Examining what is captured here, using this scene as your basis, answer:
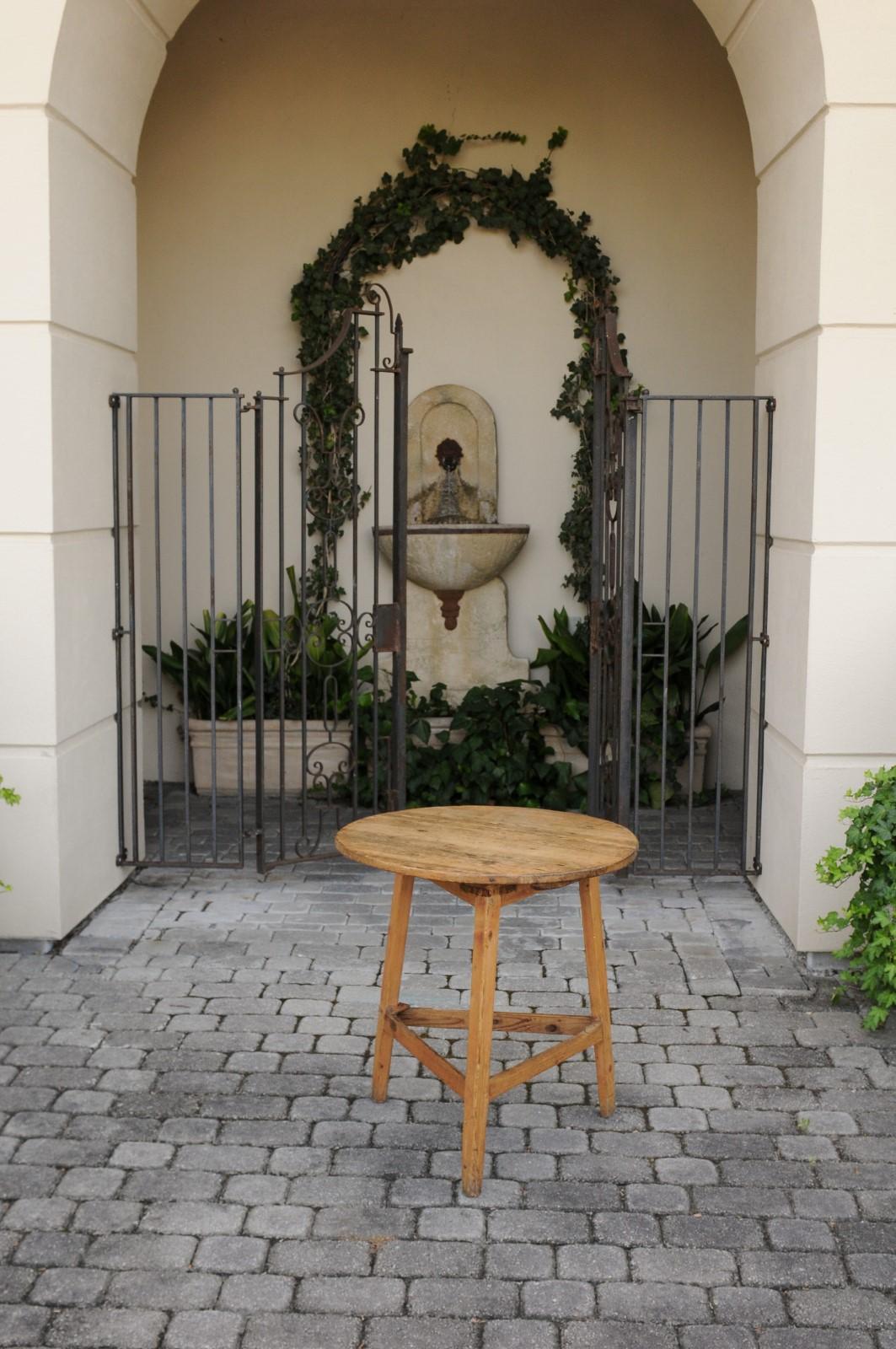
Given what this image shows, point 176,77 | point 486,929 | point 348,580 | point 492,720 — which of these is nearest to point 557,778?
point 492,720

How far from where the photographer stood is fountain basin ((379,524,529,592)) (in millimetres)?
7301

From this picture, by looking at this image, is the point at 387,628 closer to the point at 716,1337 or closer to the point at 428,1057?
the point at 428,1057

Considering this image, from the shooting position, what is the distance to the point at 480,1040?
334cm

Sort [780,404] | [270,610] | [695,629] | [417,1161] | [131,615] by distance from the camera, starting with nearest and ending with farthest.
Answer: [417,1161], [780,404], [131,615], [695,629], [270,610]

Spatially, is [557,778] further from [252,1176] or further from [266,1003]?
[252,1176]

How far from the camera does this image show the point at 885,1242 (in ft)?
10.2

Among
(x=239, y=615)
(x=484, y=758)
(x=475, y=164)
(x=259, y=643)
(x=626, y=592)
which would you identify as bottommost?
(x=484, y=758)

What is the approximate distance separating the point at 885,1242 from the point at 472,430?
17.4ft

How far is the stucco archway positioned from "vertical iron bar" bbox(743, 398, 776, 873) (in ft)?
0.33

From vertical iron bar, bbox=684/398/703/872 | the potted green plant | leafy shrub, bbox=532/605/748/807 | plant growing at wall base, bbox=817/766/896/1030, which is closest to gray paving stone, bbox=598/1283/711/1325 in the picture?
plant growing at wall base, bbox=817/766/896/1030

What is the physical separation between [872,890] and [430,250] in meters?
4.55

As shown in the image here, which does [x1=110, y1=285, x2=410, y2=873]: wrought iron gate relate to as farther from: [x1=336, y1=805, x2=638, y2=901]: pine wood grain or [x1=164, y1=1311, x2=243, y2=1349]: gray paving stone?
[x1=164, y1=1311, x2=243, y2=1349]: gray paving stone

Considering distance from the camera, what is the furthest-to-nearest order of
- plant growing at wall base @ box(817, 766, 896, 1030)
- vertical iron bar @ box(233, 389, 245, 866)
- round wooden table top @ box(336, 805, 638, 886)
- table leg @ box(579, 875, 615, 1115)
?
vertical iron bar @ box(233, 389, 245, 866), plant growing at wall base @ box(817, 766, 896, 1030), table leg @ box(579, 875, 615, 1115), round wooden table top @ box(336, 805, 638, 886)

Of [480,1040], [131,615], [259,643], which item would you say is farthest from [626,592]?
[480,1040]
